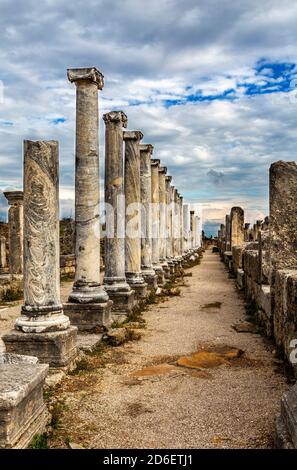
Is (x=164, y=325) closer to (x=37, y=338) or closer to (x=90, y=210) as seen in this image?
(x=90, y=210)

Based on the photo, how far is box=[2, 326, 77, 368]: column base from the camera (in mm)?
6750

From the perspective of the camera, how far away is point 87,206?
935 centimetres

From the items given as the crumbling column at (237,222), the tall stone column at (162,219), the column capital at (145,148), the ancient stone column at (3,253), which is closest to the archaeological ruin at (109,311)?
the column capital at (145,148)

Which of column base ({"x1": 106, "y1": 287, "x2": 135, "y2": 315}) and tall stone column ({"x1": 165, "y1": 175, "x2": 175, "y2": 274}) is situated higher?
tall stone column ({"x1": 165, "y1": 175, "x2": 175, "y2": 274})

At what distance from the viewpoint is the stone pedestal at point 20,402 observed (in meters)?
3.85

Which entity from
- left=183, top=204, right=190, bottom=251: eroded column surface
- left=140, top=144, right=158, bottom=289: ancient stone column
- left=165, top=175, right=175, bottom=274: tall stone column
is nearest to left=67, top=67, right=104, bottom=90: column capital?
left=140, top=144, right=158, bottom=289: ancient stone column

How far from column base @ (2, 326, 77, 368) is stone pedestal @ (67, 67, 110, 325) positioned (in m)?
2.39

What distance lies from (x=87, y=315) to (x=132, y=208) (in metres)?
Answer: 5.12

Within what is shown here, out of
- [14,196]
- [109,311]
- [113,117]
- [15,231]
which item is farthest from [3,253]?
[109,311]

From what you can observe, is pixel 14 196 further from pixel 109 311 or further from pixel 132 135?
pixel 109 311

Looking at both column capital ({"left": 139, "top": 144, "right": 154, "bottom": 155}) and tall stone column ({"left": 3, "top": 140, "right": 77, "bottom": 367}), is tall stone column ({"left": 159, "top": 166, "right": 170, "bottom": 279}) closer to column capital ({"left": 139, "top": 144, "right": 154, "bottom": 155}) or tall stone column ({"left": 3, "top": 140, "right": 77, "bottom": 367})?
column capital ({"left": 139, "top": 144, "right": 154, "bottom": 155})

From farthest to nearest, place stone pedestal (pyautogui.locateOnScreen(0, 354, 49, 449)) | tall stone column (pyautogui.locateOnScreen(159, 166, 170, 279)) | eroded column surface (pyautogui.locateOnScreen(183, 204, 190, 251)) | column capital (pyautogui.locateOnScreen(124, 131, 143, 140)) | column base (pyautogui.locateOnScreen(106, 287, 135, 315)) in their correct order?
eroded column surface (pyautogui.locateOnScreen(183, 204, 190, 251)), tall stone column (pyautogui.locateOnScreen(159, 166, 170, 279)), column capital (pyautogui.locateOnScreen(124, 131, 143, 140)), column base (pyautogui.locateOnScreen(106, 287, 135, 315)), stone pedestal (pyautogui.locateOnScreen(0, 354, 49, 449))

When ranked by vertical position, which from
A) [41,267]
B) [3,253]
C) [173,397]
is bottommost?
[173,397]
